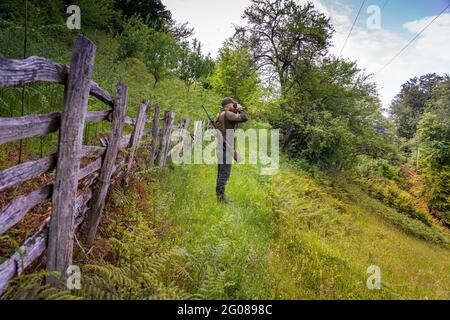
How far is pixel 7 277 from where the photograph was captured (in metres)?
2.00

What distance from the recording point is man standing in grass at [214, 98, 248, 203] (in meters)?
6.60

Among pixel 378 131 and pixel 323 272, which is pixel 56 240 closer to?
pixel 323 272

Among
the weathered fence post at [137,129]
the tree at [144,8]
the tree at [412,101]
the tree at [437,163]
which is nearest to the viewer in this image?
the weathered fence post at [137,129]

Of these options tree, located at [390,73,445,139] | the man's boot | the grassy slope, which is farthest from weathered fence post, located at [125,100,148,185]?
tree, located at [390,73,445,139]

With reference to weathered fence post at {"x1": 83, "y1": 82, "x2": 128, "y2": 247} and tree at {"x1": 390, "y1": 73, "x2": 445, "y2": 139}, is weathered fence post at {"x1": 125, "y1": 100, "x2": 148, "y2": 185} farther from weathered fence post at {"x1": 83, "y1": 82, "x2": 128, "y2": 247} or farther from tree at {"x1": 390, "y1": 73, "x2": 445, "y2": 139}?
tree at {"x1": 390, "y1": 73, "x2": 445, "y2": 139}

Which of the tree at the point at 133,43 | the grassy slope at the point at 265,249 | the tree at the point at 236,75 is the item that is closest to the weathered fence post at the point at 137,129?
the grassy slope at the point at 265,249

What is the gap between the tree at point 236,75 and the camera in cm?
2147

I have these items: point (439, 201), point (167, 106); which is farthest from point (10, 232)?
point (439, 201)

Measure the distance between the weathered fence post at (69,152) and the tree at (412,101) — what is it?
60.9 m

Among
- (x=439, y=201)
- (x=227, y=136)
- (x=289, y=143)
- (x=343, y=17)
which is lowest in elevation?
(x=439, y=201)

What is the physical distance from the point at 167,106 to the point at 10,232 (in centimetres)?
911

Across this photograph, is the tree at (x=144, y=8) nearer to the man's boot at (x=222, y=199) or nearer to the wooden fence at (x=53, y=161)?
the man's boot at (x=222, y=199)

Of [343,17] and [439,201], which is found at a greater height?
[343,17]

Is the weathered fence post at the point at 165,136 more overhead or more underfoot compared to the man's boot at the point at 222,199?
more overhead
